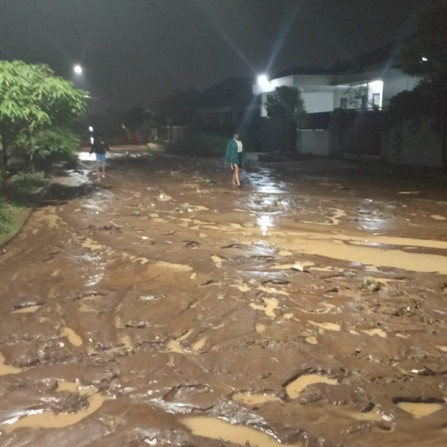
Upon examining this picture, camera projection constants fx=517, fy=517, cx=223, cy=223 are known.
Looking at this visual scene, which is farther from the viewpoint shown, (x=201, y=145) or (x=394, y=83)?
(x=201, y=145)

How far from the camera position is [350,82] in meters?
34.3

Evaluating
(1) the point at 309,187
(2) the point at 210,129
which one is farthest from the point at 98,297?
(2) the point at 210,129

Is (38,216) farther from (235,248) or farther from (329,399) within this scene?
(329,399)

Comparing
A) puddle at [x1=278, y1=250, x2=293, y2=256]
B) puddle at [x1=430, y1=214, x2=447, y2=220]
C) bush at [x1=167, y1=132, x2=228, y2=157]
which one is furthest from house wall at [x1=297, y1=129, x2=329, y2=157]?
puddle at [x1=278, y1=250, x2=293, y2=256]

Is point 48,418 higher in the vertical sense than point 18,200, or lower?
lower

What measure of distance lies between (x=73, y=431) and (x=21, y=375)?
1117 millimetres

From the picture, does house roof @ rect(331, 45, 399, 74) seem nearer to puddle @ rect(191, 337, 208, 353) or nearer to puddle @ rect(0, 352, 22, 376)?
puddle @ rect(191, 337, 208, 353)

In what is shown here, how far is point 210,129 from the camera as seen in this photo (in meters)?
40.3

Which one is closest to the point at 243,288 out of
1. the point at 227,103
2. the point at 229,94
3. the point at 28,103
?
the point at 28,103

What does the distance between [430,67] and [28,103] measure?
1313 cm

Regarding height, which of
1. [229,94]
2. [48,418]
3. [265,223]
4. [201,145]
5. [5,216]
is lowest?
[48,418]

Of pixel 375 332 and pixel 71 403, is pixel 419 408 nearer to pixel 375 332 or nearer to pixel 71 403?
pixel 375 332

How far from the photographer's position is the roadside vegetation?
35.2 feet

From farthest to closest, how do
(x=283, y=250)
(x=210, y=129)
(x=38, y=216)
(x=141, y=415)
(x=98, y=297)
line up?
(x=210, y=129)
(x=38, y=216)
(x=283, y=250)
(x=98, y=297)
(x=141, y=415)
